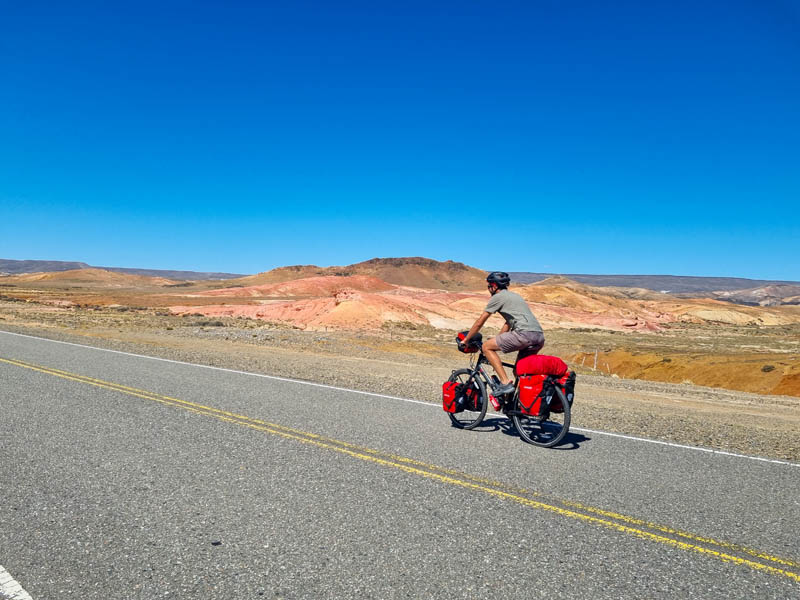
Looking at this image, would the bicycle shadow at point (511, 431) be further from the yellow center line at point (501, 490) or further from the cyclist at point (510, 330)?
the yellow center line at point (501, 490)

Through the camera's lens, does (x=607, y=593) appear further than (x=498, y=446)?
No

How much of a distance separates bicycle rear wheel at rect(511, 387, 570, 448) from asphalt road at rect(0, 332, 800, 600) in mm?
169

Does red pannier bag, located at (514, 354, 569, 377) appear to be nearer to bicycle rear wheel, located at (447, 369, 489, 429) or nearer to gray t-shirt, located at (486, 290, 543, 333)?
gray t-shirt, located at (486, 290, 543, 333)

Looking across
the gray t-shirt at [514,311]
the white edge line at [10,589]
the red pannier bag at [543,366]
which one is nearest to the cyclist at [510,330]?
the gray t-shirt at [514,311]

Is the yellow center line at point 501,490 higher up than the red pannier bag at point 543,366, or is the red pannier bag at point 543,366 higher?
the red pannier bag at point 543,366

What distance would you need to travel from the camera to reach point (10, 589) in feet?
11.4

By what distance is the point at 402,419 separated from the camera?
27.7 feet

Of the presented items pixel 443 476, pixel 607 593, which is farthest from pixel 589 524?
pixel 443 476

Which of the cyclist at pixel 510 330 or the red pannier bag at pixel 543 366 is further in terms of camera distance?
the cyclist at pixel 510 330

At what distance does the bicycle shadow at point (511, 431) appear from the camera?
7191 millimetres

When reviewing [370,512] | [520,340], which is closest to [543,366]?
[520,340]

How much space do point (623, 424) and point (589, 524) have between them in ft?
16.6

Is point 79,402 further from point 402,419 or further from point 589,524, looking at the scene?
point 589,524

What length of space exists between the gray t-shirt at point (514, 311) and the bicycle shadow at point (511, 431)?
1483 mm
